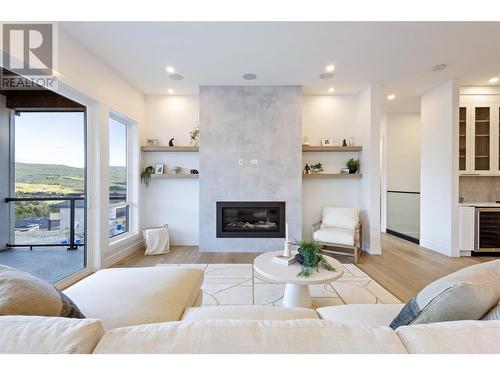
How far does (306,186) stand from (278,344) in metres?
4.28

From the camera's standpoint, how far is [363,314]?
4.45ft

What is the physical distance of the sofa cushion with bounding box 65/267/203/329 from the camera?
1.25 meters

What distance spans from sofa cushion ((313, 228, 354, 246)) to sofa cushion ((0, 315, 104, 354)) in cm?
367

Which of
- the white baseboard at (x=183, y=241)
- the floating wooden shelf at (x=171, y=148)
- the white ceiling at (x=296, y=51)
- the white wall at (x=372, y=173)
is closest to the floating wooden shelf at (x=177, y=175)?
the floating wooden shelf at (x=171, y=148)

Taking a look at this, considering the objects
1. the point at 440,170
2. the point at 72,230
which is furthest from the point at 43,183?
the point at 440,170

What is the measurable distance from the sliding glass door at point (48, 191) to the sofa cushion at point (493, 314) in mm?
3938

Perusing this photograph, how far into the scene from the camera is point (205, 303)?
2.38 meters

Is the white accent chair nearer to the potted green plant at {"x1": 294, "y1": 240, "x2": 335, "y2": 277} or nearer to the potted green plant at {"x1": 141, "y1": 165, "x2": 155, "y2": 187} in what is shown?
the potted green plant at {"x1": 294, "y1": 240, "x2": 335, "y2": 277}

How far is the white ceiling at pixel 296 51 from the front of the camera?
8.64 ft

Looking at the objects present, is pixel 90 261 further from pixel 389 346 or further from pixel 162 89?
pixel 389 346

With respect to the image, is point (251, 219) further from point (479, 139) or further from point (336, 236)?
point (479, 139)

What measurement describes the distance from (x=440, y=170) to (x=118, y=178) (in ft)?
18.9

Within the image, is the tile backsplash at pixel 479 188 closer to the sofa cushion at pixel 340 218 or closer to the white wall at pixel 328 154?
the white wall at pixel 328 154
